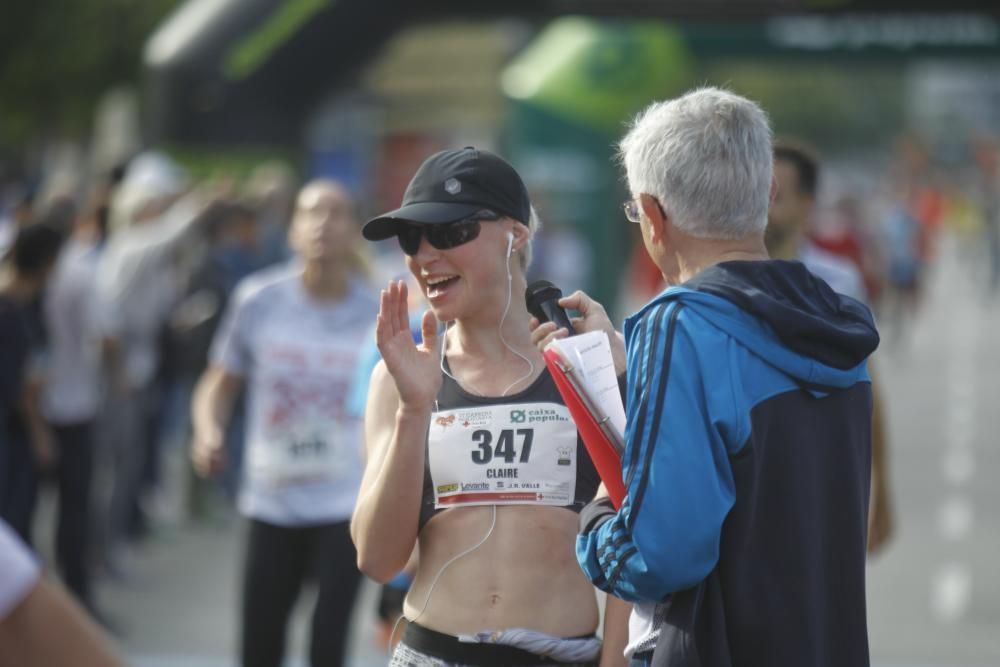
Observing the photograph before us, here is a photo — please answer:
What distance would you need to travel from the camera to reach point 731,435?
2.83 m

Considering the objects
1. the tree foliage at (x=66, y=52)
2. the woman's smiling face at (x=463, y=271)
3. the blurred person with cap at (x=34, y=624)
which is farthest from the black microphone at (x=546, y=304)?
the tree foliage at (x=66, y=52)

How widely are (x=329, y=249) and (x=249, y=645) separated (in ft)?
4.56

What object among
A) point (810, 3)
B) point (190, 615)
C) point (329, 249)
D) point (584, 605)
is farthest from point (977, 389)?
point (584, 605)

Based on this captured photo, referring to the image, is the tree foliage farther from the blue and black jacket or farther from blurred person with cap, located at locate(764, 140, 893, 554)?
the blue and black jacket

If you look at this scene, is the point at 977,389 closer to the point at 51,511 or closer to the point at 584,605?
the point at 51,511

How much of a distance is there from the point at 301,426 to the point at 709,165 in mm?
3188

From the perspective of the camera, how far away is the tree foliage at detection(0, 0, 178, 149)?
1029 inches

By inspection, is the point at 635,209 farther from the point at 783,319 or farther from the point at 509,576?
the point at 509,576

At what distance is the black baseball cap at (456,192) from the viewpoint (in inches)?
133

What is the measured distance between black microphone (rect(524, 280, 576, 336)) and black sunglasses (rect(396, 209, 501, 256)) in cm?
18

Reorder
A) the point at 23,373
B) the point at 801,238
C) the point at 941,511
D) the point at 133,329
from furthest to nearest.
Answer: the point at 941,511
the point at 133,329
the point at 23,373
the point at 801,238

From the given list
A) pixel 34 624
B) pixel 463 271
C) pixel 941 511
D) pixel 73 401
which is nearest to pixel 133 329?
pixel 73 401

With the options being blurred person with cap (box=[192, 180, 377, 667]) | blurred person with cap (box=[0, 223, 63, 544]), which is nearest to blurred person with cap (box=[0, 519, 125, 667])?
blurred person with cap (box=[192, 180, 377, 667])

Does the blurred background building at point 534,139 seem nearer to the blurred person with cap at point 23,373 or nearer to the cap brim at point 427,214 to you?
the cap brim at point 427,214
